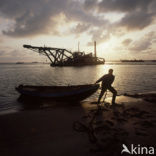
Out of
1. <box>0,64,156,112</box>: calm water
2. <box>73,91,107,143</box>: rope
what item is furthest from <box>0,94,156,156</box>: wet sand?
<box>0,64,156,112</box>: calm water

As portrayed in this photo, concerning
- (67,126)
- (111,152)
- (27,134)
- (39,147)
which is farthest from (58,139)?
(111,152)

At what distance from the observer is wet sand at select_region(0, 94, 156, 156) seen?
3240 millimetres

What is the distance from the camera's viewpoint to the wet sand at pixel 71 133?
128 inches

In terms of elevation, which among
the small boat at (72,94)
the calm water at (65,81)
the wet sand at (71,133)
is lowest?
the calm water at (65,81)

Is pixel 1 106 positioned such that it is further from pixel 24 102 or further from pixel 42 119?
pixel 42 119

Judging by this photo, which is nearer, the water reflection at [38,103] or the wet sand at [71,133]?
the wet sand at [71,133]

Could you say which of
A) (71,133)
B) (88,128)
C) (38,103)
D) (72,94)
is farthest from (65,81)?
(71,133)

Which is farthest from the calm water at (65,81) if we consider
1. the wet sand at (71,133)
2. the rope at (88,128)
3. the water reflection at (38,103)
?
the rope at (88,128)

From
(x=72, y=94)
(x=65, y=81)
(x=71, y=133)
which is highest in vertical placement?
(x=72, y=94)

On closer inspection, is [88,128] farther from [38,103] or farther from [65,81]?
[65,81]

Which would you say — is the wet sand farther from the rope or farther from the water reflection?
the water reflection

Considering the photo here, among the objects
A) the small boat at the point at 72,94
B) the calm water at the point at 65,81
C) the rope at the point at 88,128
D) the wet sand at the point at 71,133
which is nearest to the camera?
the wet sand at the point at 71,133

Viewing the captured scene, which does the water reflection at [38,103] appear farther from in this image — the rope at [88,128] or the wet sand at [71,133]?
the rope at [88,128]

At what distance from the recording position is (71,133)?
13.5 ft
